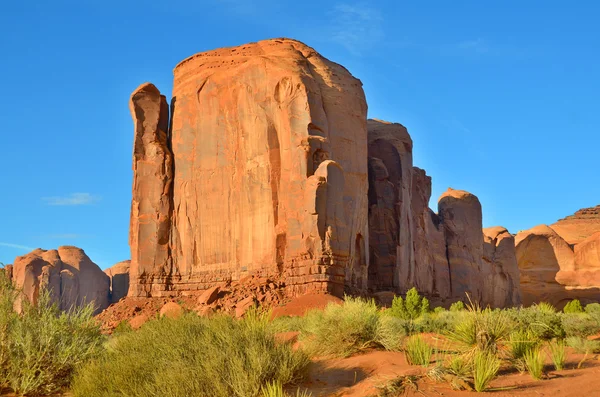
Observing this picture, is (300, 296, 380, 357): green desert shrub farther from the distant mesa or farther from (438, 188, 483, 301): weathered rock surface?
(438, 188, 483, 301): weathered rock surface

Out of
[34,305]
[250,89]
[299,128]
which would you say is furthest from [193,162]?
[34,305]

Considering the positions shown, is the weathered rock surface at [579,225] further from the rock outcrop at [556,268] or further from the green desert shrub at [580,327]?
the green desert shrub at [580,327]

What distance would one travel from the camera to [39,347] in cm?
1301

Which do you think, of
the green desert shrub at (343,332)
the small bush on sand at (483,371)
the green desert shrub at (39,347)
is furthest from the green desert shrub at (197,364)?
the small bush on sand at (483,371)

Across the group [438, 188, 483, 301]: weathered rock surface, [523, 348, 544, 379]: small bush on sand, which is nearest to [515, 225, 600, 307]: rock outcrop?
[438, 188, 483, 301]: weathered rock surface

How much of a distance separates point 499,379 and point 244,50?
26835 mm

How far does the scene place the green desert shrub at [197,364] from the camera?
1043cm

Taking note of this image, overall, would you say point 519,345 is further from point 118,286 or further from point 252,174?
point 118,286

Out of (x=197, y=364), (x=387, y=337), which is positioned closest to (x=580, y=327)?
(x=387, y=337)

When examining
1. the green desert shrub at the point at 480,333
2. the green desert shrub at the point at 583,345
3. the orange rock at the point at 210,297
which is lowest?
the green desert shrub at the point at 583,345

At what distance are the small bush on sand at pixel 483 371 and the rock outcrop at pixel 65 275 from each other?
49.7m

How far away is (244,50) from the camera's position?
35656 mm

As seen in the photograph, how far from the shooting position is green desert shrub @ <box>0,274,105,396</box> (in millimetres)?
12523

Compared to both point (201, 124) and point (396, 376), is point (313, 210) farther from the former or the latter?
point (396, 376)
